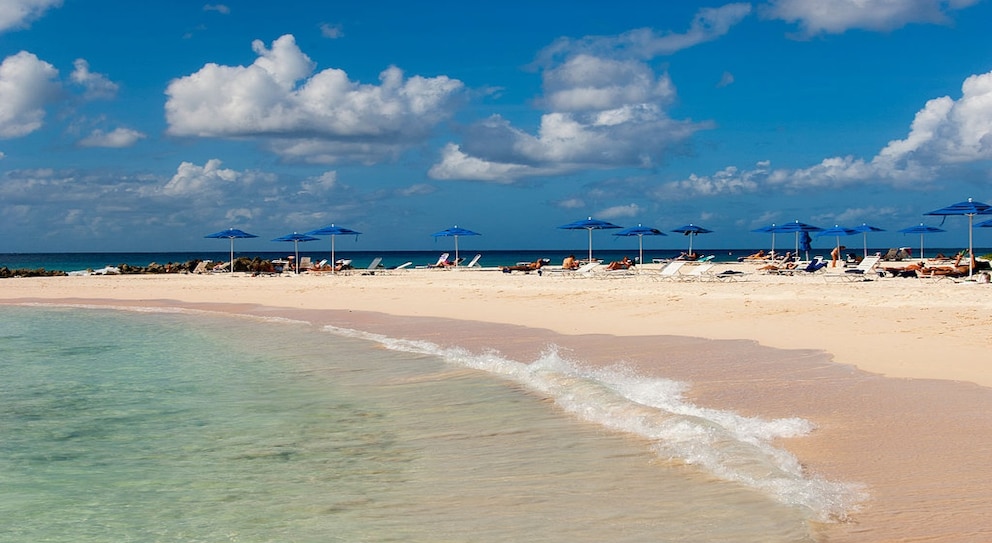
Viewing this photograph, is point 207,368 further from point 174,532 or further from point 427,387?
point 174,532

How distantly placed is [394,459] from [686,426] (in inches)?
76.5

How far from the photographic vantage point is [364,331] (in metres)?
13.2

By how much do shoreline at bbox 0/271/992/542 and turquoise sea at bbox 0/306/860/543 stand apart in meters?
0.33

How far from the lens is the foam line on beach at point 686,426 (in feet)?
13.3

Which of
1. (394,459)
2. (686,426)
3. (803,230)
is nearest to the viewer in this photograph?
(394,459)

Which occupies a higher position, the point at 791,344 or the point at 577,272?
the point at 577,272

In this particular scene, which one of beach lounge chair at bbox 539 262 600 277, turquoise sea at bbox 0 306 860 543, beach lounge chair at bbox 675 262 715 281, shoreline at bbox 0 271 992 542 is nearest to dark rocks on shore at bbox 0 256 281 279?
shoreline at bbox 0 271 992 542

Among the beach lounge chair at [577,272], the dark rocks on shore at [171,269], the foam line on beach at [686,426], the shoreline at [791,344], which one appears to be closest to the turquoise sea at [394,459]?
the foam line on beach at [686,426]

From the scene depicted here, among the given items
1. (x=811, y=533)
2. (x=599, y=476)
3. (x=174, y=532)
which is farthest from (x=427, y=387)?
(x=811, y=533)

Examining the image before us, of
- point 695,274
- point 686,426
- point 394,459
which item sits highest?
point 695,274

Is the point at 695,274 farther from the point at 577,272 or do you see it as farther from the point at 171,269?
the point at 171,269

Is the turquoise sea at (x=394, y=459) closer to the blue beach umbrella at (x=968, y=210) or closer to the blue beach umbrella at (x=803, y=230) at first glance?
the blue beach umbrella at (x=968, y=210)

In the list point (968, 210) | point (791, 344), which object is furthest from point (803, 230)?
point (791, 344)

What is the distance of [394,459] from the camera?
519cm
